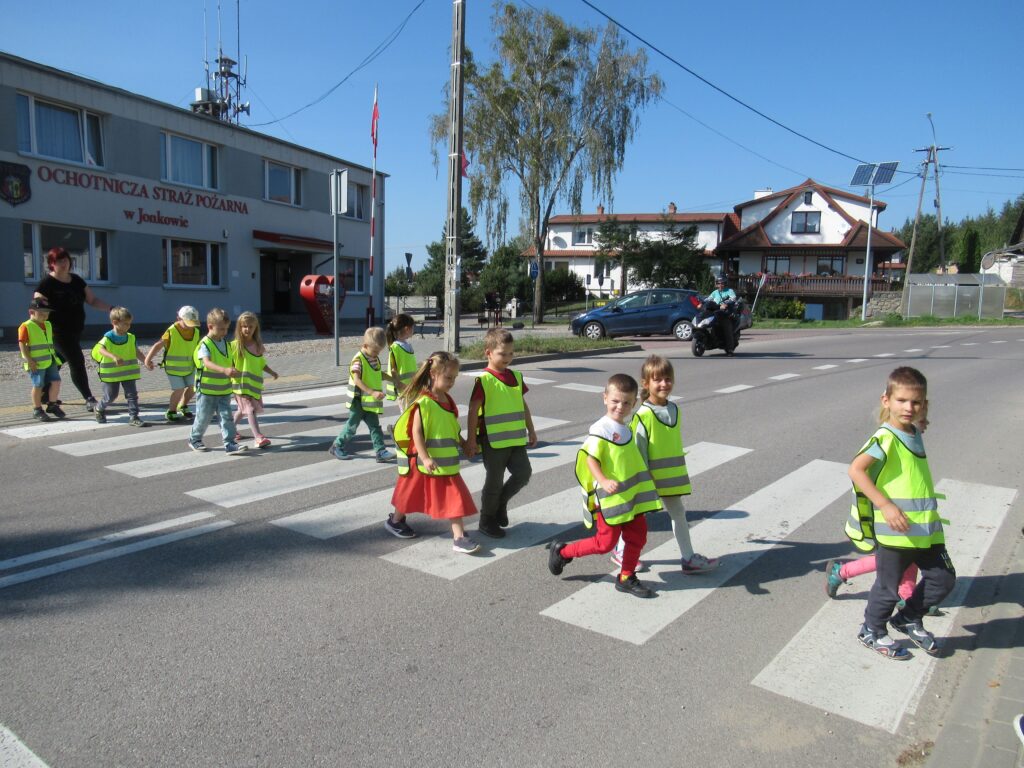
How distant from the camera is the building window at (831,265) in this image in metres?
51.2

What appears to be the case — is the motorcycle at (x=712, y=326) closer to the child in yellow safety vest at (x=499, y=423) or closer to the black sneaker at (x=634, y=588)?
the child in yellow safety vest at (x=499, y=423)

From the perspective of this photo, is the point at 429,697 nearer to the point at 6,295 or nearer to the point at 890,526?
the point at 890,526

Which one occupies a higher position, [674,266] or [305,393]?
[674,266]

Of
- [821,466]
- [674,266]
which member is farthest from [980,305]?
[821,466]

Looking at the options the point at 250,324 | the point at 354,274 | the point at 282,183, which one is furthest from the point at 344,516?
the point at 354,274

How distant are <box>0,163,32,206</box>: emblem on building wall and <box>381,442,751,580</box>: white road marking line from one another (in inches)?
658

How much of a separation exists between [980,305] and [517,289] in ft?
91.9

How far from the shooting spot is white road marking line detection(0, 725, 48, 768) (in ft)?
8.56

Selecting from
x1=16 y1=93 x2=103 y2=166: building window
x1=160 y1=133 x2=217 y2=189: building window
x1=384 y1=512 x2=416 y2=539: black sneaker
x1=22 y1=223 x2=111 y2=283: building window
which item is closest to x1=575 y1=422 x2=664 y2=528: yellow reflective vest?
x1=384 y1=512 x2=416 y2=539: black sneaker

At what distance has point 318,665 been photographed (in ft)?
10.9

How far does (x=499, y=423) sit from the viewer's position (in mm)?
4824

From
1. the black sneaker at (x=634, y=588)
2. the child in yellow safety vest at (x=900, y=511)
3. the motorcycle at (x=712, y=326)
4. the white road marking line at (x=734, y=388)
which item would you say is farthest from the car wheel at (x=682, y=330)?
the child in yellow safety vest at (x=900, y=511)

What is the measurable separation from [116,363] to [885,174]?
4186cm

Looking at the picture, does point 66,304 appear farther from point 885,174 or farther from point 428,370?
point 885,174
